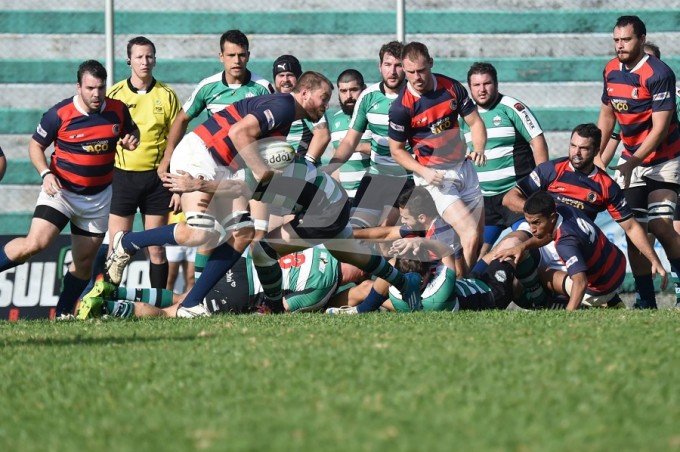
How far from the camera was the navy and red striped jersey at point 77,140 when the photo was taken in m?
8.73

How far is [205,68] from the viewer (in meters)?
13.5

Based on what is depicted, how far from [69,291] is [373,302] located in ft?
8.14

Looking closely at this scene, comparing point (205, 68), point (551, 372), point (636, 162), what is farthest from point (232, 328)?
point (205, 68)

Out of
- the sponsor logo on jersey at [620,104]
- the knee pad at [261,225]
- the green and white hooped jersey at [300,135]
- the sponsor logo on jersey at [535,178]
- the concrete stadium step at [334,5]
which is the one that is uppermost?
the concrete stadium step at [334,5]

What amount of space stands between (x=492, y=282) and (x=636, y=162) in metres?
1.58

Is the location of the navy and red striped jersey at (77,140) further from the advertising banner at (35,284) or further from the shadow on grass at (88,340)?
the shadow on grass at (88,340)

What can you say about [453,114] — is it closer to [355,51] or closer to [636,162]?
[636,162]

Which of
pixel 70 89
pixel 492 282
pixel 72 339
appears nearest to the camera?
pixel 72 339

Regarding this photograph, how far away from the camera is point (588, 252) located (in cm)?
866

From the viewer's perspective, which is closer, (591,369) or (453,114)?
(591,369)

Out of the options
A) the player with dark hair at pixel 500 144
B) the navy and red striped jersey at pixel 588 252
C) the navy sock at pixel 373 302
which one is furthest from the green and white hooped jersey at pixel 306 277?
the navy and red striped jersey at pixel 588 252

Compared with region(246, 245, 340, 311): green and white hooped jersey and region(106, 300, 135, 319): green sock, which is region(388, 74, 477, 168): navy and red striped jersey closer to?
region(246, 245, 340, 311): green and white hooped jersey

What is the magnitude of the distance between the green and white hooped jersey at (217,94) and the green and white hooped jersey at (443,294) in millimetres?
2284

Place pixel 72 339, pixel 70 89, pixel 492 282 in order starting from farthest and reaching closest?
pixel 70 89, pixel 492 282, pixel 72 339
